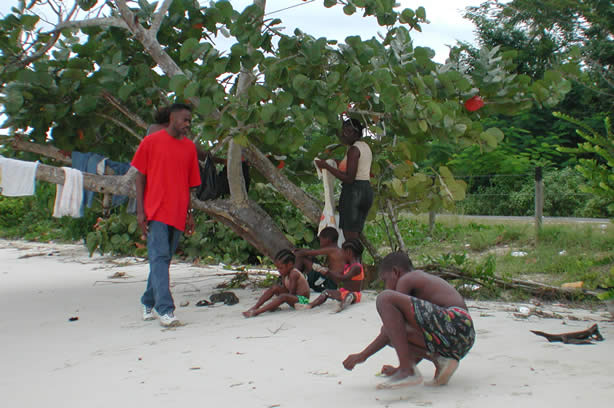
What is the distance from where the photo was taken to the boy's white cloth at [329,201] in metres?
5.44

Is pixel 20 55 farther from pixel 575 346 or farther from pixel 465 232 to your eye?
pixel 465 232

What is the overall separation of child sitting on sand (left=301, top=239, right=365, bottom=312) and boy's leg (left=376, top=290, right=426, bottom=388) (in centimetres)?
186

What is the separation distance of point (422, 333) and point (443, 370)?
0.19 m

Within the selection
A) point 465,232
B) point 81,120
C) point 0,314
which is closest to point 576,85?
point 465,232

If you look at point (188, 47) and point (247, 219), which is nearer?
point (188, 47)

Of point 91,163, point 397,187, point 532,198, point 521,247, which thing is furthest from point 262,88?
point 532,198

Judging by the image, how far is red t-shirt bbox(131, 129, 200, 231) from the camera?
471 centimetres

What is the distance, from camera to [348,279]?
16.8 feet

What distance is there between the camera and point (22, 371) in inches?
144

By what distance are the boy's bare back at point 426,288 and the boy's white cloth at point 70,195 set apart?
3.27 meters

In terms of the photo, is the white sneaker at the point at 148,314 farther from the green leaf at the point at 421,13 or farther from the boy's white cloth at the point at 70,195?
the green leaf at the point at 421,13

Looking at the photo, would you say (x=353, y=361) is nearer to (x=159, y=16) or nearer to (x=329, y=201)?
(x=329, y=201)

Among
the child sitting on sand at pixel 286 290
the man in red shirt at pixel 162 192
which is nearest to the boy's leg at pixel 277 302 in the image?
the child sitting on sand at pixel 286 290

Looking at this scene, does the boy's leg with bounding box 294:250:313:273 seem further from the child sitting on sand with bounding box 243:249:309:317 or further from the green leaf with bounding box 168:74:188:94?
the green leaf with bounding box 168:74:188:94
